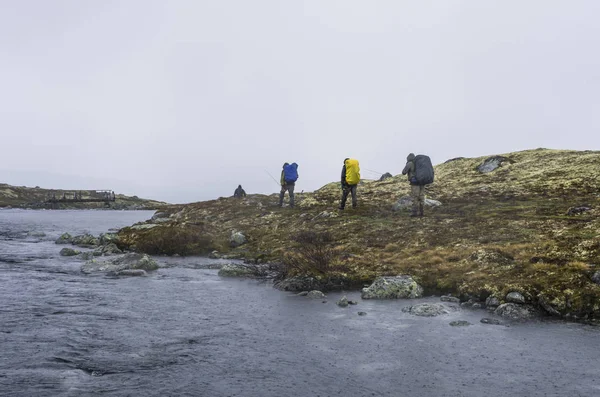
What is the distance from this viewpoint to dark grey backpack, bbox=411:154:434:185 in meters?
25.5

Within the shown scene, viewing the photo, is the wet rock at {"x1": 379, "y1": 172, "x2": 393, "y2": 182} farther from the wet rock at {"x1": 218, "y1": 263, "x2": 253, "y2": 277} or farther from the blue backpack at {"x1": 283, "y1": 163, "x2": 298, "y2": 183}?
the wet rock at {"x1": 218, "y1": 263, "x2": 253, "y2": 277}

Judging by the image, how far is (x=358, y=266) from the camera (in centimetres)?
1969

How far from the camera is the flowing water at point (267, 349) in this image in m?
8.72

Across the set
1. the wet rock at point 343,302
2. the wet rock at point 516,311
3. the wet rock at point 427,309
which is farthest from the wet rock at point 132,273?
the wet rock at point 516,311

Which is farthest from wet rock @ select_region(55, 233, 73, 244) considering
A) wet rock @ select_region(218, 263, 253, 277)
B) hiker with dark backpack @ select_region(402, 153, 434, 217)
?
hiker with dark backpack @ select_region(402, 153, 434, 217)

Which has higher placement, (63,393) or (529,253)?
(529,253)

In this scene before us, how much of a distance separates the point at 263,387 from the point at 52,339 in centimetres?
628

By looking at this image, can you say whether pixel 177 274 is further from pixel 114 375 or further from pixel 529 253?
pixel 529 253

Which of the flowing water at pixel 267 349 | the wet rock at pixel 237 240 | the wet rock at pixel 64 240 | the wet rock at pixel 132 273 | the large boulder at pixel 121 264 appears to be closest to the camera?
the flowing water at pixel 267 349

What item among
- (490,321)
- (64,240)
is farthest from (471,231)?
(64,240)

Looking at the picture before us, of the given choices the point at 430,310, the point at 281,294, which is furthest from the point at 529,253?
the point at 281,294

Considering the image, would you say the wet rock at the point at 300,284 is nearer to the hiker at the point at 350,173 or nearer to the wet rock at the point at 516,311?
the wet rock at the point at 516,311

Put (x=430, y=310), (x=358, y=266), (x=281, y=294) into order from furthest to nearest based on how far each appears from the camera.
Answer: (x=358, y=266) < (x=281, y=294) < (x=430, y=310)

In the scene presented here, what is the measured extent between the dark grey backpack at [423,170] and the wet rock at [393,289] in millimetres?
9875
